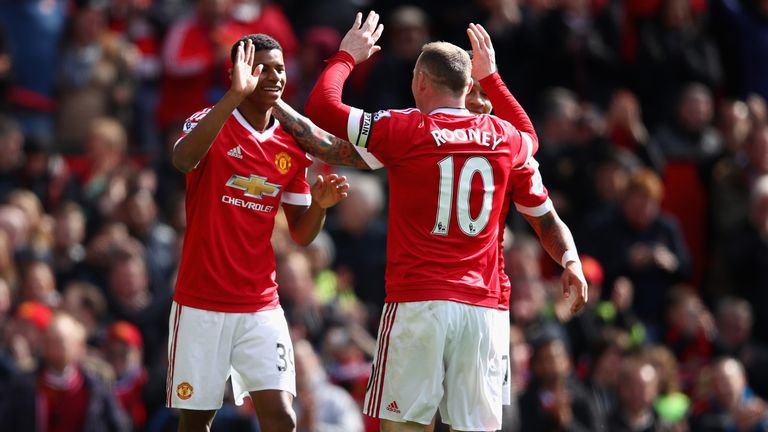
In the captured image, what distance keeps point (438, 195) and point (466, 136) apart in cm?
38

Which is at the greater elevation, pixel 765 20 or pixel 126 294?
pixel 765 20

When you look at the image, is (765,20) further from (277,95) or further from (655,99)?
(277,95)

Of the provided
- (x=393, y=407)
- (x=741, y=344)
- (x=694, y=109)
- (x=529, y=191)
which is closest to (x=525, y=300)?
(x=741, y=344)

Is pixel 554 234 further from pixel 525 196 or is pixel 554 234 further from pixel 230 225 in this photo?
pixel 230 225

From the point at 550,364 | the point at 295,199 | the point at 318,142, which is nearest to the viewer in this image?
the point at 318,142

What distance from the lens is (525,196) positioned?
915cm

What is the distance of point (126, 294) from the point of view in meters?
14.5

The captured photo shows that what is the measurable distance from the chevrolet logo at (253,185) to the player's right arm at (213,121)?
301mm

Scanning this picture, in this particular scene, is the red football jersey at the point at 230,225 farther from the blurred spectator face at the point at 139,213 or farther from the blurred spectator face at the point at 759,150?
the blurred spectator face at the point at 759,150

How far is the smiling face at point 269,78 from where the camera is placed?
8750 mm

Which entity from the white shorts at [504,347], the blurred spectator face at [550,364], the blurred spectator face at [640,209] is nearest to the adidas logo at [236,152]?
the white shorts at [504,347]

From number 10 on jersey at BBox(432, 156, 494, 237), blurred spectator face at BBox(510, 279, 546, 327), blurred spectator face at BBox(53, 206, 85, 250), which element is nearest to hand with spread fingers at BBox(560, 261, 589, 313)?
number 10 on jersey at BBox(432, 156, 494, 237)

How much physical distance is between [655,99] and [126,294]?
7445mm

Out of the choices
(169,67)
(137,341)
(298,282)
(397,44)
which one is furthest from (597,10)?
(137,341)
